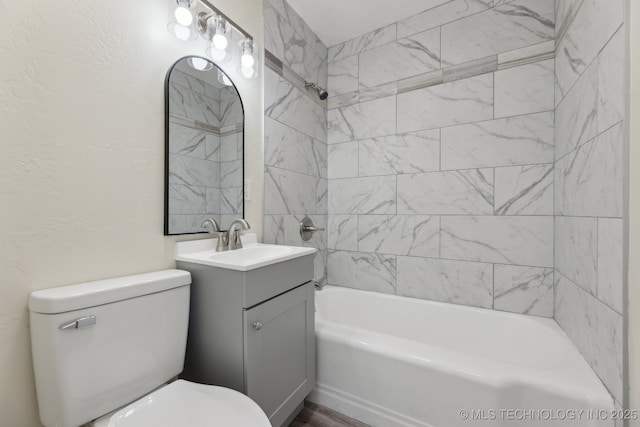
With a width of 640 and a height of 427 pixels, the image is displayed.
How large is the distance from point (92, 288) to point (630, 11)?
1910 millimetres

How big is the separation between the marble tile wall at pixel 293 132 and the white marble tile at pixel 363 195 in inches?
4.2

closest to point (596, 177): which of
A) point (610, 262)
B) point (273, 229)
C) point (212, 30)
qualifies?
point (610, 262)

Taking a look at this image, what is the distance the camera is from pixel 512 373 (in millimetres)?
1086

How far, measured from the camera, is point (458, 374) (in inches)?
44.3

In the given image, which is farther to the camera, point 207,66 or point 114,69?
point 207,66

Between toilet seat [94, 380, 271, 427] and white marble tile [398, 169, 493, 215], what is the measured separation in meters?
1.62

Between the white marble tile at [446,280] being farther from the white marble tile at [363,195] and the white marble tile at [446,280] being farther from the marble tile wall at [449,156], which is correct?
the white marble tile at [363,195]

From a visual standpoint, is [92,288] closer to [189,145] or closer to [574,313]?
[189,145]

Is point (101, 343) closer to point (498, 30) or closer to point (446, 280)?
point (446, 280)

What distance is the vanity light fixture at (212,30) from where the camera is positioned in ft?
3.93

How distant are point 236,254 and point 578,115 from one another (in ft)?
5.74

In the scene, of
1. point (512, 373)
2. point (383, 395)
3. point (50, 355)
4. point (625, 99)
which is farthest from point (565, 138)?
point (50, 355)

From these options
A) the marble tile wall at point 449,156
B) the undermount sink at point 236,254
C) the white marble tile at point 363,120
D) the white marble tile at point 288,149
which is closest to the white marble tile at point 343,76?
the marble tile wall at point 449,156

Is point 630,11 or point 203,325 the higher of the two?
point 630,11
